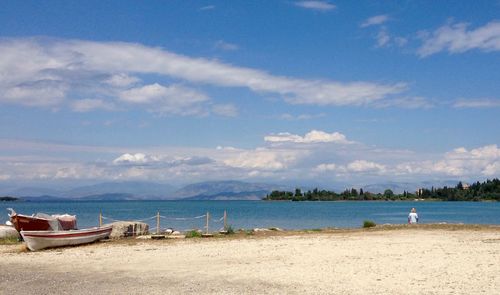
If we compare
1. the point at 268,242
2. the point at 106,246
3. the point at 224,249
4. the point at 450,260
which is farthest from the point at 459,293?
the point at 106,246

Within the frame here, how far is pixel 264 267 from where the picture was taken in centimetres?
1748

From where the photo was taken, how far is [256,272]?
1650cm

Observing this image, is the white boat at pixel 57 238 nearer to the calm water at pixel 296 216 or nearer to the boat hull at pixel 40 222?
the boat hull at pixel 40 222

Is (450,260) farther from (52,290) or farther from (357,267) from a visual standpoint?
(52,290)

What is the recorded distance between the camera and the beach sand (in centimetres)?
1410

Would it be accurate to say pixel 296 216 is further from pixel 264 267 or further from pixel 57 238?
pixel 264 267

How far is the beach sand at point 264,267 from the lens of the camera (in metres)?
14.1

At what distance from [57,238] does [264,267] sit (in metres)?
11.4

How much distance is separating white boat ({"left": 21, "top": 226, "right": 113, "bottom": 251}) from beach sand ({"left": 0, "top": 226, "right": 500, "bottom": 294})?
2.10 feet

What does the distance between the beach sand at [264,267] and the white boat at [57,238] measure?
64 cm

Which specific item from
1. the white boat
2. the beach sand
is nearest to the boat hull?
the beach sand

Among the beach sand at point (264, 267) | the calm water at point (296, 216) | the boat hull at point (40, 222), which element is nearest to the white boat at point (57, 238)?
the beach sand at point (264, 267)

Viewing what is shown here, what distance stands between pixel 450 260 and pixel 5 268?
14.4 m

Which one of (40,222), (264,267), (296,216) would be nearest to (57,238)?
(40,222)
